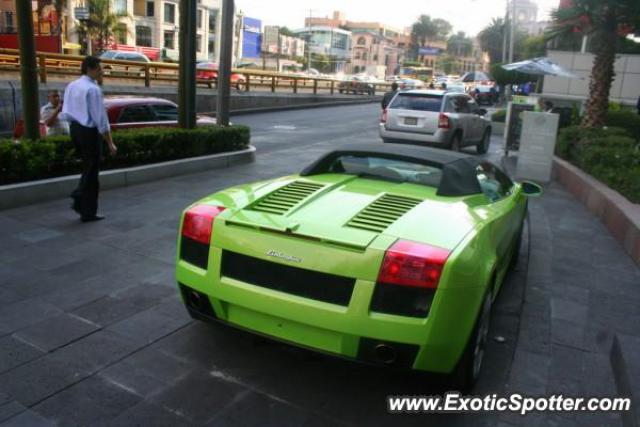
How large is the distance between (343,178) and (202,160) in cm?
630

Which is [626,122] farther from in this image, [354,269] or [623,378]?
[354,269]

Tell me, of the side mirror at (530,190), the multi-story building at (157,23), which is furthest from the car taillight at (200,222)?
the multi-story building at (157,23)

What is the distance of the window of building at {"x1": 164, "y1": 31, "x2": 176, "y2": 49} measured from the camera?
70.8 m

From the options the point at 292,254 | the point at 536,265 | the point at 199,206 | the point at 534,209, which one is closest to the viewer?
the point at 292,254

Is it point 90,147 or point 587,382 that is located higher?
point 90,147

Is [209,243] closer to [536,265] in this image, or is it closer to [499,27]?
[536,265]

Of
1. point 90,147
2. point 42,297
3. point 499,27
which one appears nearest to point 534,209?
point 90,147

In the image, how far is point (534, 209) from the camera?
9.04m

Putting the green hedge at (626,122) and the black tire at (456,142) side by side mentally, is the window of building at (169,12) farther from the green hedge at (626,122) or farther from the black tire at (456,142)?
the black tire at (456,142)

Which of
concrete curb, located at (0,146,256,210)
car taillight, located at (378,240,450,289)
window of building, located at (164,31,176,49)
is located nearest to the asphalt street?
car taillight, located at (378,240,450,289)

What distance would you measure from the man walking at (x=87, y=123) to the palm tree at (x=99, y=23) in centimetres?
3898

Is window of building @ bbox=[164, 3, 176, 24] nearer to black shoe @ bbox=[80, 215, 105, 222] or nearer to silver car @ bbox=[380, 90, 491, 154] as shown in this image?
silver car @ bbox=[380, 90, 491, 154]

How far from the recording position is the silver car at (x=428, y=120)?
13.5 m

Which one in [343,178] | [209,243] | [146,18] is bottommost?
[209,243]
